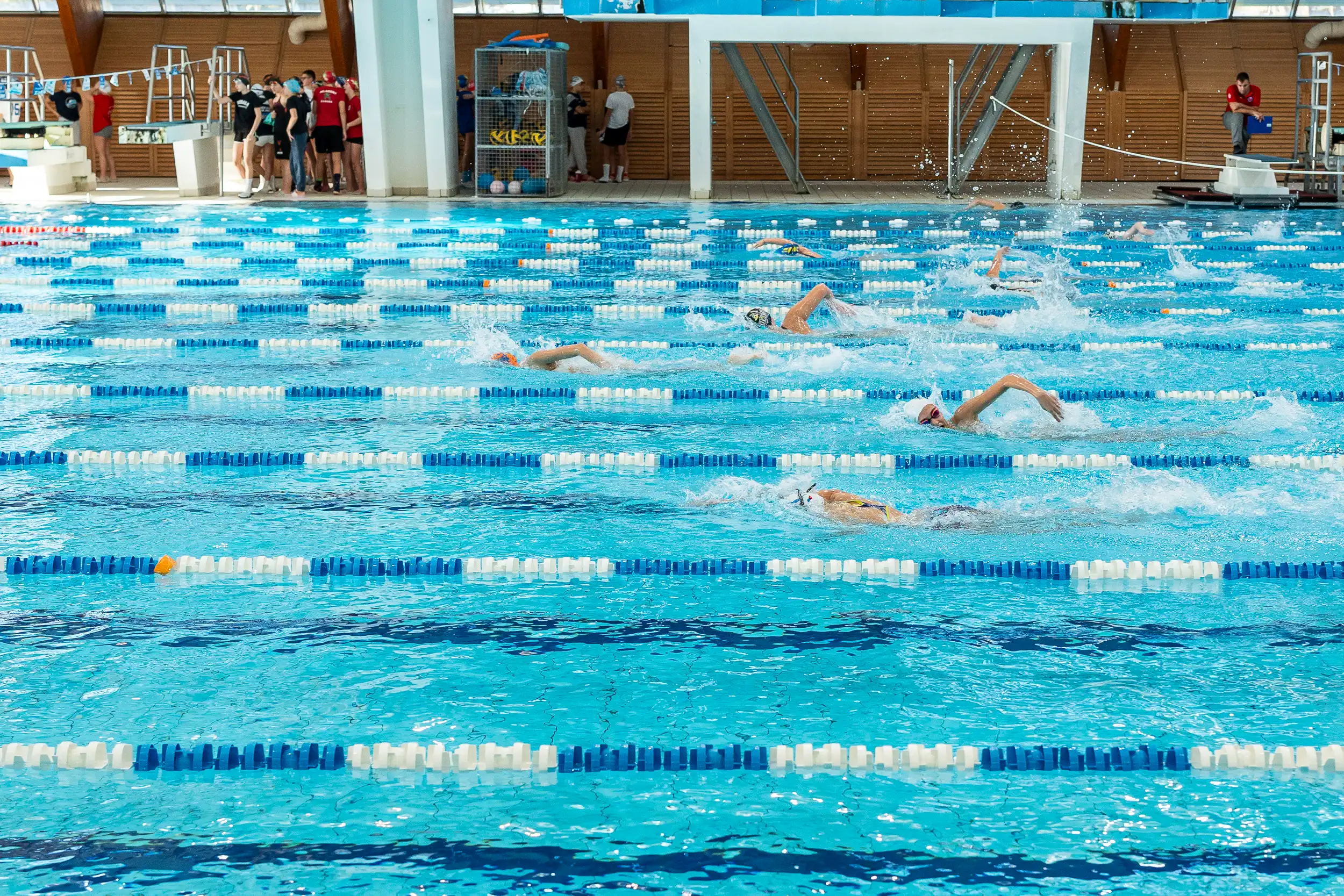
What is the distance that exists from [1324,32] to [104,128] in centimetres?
1644

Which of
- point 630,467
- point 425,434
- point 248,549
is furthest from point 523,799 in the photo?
point 425,434

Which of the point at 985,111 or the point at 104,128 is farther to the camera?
the point at 104,128

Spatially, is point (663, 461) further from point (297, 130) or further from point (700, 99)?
point (297, 130)

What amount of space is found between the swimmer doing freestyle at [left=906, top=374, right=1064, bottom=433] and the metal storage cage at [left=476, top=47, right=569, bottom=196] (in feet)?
34.0

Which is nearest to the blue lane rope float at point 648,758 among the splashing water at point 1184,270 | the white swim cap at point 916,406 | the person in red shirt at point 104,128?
the white swim cap at point 916,406

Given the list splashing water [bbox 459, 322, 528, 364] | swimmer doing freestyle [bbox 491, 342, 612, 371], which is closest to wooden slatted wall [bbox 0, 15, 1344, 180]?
splashing water [bbox 459, 322, 528, 364]

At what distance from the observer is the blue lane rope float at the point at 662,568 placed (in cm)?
472

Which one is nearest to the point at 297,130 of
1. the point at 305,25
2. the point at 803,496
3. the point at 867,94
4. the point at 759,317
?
the point at 305,25

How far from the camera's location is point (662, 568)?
4.78 m

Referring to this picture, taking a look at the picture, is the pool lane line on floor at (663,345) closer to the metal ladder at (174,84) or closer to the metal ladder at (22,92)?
the metal ladder at (174,84)

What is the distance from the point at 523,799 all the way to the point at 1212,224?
13.2 meters

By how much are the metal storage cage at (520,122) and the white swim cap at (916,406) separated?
10224 mm

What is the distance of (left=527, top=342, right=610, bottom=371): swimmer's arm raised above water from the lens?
24.7 feet

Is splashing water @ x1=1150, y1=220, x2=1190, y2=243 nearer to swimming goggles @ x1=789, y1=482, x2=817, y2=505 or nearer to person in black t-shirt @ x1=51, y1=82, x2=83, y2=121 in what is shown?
swimming goggles @ x1=789, y1=482, x2=817, y2=505
